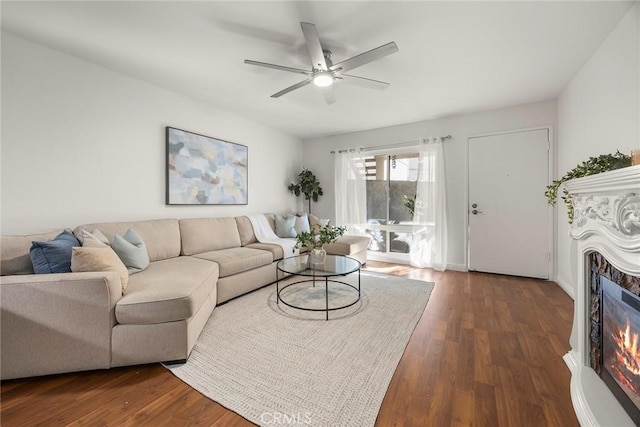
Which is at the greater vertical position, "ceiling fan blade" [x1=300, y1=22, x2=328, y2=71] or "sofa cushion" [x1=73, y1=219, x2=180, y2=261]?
"ceiling fan blade" [x1=300, y1=22, x2=328, y2=71]

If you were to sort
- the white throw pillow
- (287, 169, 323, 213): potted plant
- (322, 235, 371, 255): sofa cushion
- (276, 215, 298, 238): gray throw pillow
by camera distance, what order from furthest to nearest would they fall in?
(287, 169, 323, 213): potted plant < the white throw pillow < (276, 215, 298, 238): gray throw pillow < (322, 235, 371, 255): sofa cushion

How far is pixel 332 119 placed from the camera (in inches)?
162

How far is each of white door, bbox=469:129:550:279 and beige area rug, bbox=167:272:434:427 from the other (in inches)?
67.0

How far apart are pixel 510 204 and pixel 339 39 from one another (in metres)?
3.19

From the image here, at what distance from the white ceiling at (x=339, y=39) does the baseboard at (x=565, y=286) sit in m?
2.27

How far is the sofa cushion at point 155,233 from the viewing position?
2.39 m

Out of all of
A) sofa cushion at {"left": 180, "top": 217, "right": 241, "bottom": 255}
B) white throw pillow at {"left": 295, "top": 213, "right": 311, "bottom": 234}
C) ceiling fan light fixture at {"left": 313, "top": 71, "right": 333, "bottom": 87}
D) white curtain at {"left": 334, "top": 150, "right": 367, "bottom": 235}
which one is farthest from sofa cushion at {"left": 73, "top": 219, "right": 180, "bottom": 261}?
white curtain at {"left": 334, "top": 150, "right": 367, "bottom": 235}

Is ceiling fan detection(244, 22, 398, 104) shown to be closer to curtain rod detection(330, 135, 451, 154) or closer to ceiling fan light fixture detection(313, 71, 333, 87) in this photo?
ceiling fan light fixture detection(313, 71, 333, 87)

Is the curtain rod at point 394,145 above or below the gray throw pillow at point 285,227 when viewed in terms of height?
above

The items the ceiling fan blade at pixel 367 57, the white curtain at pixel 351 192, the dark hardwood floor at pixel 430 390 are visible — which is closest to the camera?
the dark hardwood floor at pixel 430 390

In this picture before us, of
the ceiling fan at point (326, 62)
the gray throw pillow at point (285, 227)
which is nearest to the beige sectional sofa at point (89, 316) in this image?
the ceiling fan at point (326, 62)

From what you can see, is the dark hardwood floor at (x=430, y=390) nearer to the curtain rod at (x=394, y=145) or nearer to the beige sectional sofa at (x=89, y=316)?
the beige sectional sofa at (x=89, y=316)

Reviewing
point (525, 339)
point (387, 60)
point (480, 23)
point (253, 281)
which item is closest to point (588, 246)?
point (525, 339)

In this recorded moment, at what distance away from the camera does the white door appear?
11.2ft
